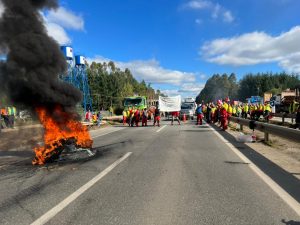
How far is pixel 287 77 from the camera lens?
122 metres

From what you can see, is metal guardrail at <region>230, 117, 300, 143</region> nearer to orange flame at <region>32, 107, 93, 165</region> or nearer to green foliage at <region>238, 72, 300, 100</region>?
orange flame at <region>32, 107, 93, 165</region>

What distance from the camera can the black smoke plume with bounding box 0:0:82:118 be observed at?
1109 cm

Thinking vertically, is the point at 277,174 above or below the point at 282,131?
below

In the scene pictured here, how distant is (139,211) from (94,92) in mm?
87181

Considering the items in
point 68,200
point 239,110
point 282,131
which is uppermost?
point 239,110

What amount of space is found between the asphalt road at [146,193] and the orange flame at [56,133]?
578 millimetres

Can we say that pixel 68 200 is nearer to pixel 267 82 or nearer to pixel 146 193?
pixel 146 193

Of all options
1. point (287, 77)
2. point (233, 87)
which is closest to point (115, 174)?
point (287, 77)

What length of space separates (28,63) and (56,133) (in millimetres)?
2379

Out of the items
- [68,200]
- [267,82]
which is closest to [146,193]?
[68,200]

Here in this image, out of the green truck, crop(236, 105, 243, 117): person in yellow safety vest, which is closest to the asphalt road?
crop(236, 105, 243, 117): person in yellow safety vest

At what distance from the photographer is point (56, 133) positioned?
10531 millimetres

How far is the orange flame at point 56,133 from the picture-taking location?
973 centimetres

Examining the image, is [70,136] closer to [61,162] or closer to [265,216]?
[61,162]
